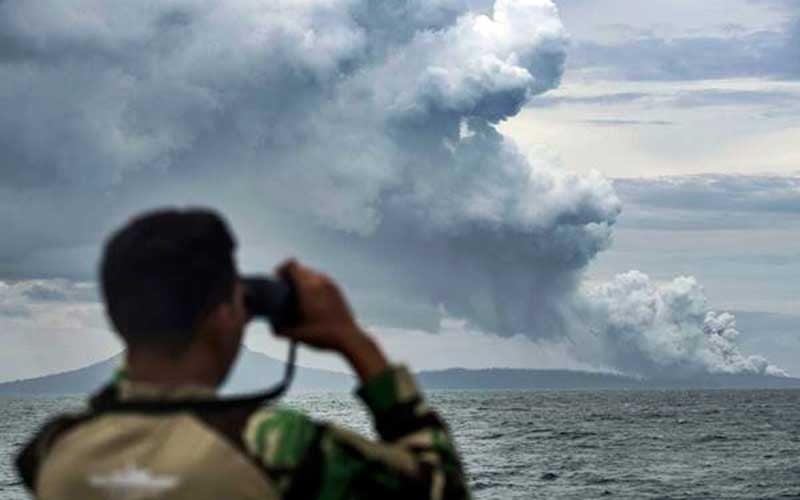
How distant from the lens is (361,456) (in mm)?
3439

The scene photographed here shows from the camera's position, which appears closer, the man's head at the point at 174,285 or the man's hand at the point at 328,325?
the man's head at the point at 174,285

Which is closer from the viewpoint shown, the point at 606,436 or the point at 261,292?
the point at 261,292

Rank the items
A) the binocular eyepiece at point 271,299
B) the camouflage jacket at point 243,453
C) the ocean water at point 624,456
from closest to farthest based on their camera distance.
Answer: the camouflage jacket at point 243,453
the binocular eyepiece at point 271,299
the ocean water at point 624,456

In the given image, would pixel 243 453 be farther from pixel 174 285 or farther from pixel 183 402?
pixel 174 285

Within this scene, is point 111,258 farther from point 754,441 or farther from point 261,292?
point 754,441

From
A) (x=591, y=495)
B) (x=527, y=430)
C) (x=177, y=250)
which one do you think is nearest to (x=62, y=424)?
(x=177, y=250)

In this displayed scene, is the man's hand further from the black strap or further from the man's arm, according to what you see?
the black strap

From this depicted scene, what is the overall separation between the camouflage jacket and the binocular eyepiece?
205 mm

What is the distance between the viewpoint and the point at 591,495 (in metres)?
66.2

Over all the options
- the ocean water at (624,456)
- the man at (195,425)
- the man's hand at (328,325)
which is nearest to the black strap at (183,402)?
the man at (195,425)

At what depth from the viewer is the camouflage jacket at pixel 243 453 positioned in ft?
11.0

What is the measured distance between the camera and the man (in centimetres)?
335

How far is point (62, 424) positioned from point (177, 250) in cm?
52

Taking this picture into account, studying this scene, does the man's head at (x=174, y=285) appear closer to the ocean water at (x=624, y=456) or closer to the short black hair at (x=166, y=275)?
the short black hair at (x=166, y=275)
